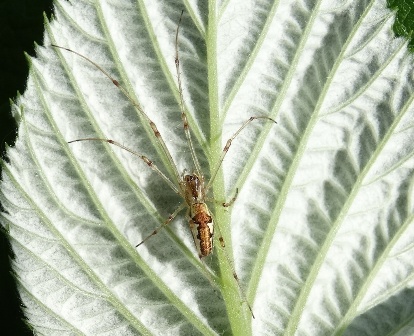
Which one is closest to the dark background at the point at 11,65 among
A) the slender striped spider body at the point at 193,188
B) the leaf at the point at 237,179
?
the leaf at the point at 237,179

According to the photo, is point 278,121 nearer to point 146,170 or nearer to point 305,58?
point 305,58

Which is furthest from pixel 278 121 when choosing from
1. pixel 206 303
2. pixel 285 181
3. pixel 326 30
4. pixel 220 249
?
pixel 206 303

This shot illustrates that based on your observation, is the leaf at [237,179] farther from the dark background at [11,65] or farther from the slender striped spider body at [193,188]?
the dark background at [11,65]

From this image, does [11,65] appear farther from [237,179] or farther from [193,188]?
[237,179]

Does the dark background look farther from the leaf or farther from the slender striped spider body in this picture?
the slender striped spider body

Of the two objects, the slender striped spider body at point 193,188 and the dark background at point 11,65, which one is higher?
the dark background at point 11,65

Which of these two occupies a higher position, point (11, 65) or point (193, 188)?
point (11, 65)

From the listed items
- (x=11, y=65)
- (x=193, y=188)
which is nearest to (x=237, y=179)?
(x=193, y=188)
